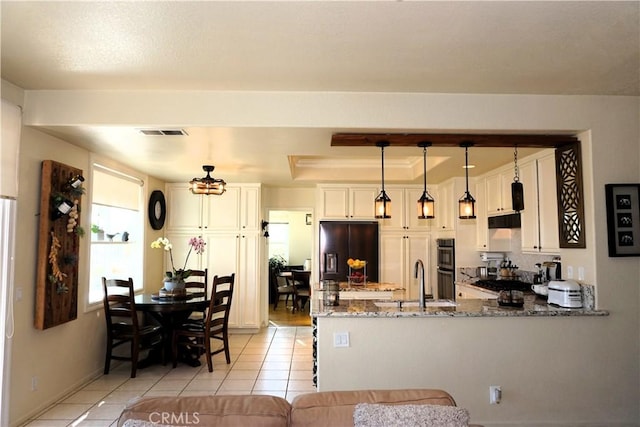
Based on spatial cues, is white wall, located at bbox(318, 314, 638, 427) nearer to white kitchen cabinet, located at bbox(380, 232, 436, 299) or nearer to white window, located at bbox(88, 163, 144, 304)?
white window, located at bbox(88, 163, 144, 304)

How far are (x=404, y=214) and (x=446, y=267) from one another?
1065mm

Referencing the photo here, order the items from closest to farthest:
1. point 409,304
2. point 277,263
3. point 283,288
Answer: point 409,304 → point 283,288 → point 277,263

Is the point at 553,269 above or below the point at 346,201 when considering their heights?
below

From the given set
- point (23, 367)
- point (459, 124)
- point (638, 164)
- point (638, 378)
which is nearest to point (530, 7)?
point (459, 124)

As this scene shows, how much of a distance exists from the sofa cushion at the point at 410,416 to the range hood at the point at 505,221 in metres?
3.44

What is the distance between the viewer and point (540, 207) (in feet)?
12.8

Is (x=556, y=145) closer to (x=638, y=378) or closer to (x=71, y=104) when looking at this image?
(x=638, y=378)

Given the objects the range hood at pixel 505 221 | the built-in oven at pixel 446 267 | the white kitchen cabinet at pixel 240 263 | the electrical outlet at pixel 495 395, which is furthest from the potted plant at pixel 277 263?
the electrical outlet at pixel 495 395

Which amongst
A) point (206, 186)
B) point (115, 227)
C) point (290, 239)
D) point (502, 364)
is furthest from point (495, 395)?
point (290, 239)

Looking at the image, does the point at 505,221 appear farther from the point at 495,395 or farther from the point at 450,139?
the point at 495,395

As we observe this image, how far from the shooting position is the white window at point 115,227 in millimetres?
4363

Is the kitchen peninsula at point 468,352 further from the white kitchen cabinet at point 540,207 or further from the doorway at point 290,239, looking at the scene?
the doorway at point 290,239

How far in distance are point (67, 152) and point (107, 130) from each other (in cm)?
73

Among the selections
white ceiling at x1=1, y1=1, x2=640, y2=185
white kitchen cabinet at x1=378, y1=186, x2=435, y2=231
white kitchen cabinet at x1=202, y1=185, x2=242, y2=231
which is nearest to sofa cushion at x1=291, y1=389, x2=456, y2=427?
white ceiling at x1=1, y1=1, x2=640, y2=185
